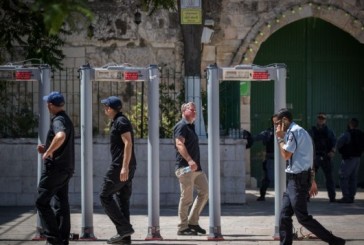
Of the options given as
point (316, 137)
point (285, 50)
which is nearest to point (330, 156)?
point (316, 137)

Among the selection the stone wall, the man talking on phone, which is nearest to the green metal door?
the stone wall

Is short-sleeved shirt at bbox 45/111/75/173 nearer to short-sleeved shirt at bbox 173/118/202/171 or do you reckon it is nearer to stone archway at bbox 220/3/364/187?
short-sleeved shirt at bbox 173/118/202/171

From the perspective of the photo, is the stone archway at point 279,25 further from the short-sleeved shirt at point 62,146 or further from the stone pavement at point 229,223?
the short-sleeved shirt at point 62,146

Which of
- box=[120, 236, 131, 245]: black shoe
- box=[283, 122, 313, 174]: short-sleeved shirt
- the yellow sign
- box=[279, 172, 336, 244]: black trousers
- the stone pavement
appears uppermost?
the yellow sign

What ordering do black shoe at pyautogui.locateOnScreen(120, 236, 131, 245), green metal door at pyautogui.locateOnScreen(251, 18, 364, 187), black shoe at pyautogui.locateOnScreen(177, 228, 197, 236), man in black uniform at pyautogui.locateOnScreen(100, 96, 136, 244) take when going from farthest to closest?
green metal door at pyautogui.locateOnScreen(251, 18, 364, 187) < black shoe at pyautogui.locateOnScreen(177, 228, 197, 236) < black shoe at pyautogui.locateOnScreen(120, 236, 131, 245) < man in black uniform at pyautogui.locateOnScreen(100, 96, 136, 244)

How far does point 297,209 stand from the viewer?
11.0m

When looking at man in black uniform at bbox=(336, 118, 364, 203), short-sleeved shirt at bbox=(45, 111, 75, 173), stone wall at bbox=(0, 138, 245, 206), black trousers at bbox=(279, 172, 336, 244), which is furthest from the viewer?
man in black uniform at bbox=(336, 118, 364, 203)

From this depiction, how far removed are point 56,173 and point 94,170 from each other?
5.64 metres

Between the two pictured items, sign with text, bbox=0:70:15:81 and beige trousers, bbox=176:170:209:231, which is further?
beige trousers, bbox=176:170:209:231

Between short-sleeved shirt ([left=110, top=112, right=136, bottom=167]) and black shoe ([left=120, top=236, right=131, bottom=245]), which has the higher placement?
short-sleeved shirt ([left=110, top=112, right=136, bottom=167])

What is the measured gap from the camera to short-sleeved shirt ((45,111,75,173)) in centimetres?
1119

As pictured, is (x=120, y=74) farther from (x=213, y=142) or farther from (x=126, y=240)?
(x=126, y=240)

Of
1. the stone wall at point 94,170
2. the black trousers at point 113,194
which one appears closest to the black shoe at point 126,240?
the black trousers at point 113,194

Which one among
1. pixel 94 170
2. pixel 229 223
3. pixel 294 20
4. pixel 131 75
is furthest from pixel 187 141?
pixel 294 20
